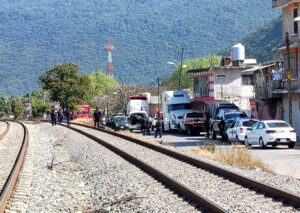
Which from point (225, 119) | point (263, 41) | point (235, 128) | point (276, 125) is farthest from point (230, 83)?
point (263, 41)

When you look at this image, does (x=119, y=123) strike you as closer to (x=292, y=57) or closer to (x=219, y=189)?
(x=292, y=57)

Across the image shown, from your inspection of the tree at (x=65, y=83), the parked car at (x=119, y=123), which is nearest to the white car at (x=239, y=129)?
the parked car at (x=119, y=123)

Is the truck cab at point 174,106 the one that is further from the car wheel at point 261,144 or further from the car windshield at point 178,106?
the car wheel at point 261,144

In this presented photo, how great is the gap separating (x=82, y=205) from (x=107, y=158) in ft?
41.8

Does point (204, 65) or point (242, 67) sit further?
point (204, 65)

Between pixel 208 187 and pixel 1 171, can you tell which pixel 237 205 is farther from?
pixel 1 171

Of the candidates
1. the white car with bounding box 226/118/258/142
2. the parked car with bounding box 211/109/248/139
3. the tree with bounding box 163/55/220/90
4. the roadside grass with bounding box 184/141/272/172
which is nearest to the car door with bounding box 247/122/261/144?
the white car with bounding box 226/118/258/142

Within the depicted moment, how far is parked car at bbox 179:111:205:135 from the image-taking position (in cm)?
5341

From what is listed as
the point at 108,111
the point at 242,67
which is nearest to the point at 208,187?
the point at 242,67

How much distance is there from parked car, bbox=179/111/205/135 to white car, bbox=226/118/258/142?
12.3 m

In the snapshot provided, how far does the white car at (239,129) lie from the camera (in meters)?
38.6

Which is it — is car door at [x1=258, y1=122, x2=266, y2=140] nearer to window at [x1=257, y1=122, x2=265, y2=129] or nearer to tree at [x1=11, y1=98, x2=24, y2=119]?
window at [x1=257, y1=122, x2=265, y2=129]

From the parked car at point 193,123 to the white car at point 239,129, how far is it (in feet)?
40.5

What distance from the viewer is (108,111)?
128375 millimetres
